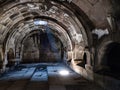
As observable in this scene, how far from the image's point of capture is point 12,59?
45.1 ft

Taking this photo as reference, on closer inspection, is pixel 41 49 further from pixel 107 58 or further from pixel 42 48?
pixel 107 58

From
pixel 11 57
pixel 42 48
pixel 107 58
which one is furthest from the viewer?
pixel 42 48

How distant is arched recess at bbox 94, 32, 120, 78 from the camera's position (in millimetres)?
6758

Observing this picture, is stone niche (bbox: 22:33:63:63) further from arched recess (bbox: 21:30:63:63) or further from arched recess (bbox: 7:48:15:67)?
arched recess (bbox: 7:48:15:67)

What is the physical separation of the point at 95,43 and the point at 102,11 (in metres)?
1.56

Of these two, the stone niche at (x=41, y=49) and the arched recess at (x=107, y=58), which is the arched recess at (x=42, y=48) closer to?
the stone niche at (x=41, y=49)

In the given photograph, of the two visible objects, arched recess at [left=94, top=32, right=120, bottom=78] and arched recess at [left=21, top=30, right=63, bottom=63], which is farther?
arched recess at [left=21, top=30, right=63, bottom=63]

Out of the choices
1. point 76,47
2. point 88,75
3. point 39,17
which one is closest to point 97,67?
point 88,75

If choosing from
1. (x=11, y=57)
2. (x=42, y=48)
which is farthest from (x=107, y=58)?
(x=42, y=48)

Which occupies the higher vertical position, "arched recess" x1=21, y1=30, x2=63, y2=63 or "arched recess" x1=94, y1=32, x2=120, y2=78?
"arched recess" x1=21, y1=30, x2=63, y2=63

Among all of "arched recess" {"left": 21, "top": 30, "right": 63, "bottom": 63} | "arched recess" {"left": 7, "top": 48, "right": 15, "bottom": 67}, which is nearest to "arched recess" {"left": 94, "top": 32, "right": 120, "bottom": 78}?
"arched recess" {"left": 7, "top": 48, "right": 15, "bottom": 67}

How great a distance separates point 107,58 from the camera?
7.37 meters

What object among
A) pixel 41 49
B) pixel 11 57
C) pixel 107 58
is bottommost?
pixel 107 58

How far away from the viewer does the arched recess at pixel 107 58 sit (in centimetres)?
676
